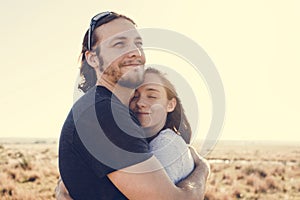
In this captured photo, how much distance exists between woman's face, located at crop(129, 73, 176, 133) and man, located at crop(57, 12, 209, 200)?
0.34 meters

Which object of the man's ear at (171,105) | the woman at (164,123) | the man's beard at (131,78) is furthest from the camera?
the man's ear at (171,105)

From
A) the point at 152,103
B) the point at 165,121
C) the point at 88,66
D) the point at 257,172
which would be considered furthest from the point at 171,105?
the point at 257,172

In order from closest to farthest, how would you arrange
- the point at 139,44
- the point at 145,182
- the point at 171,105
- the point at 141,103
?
1. the point at 145,182
2. the point at 139,44
3. the point at 141,103
4. the point at 171,105

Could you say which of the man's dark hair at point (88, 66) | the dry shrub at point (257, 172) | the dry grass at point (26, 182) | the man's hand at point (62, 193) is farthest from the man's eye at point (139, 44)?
the dry shrub at point (257, 172)

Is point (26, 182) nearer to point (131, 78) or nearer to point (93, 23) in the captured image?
point (93, 23)

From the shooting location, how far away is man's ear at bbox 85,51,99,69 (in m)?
2.98

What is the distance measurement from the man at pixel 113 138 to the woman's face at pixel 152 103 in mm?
337

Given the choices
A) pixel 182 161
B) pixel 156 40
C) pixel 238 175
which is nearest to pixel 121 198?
pixel 182 161

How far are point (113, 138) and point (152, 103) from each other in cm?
91

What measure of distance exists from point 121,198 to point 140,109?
814mm

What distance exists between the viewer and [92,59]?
9.88 ft

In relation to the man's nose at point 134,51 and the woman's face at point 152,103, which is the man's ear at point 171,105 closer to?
the woman's face at point 152,103

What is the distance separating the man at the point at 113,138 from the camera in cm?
245

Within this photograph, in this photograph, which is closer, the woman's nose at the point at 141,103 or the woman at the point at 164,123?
the woman at the point at 164,123
